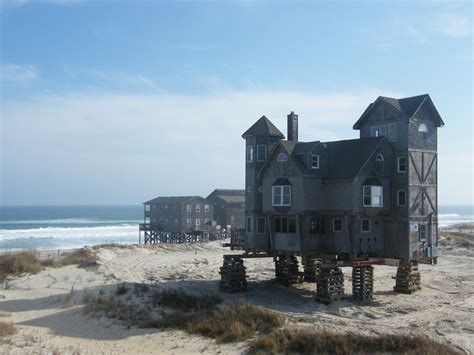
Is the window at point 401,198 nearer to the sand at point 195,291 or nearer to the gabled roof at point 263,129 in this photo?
the sand at point 195,291

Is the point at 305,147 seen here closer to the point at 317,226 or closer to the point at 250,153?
the point at 250,153

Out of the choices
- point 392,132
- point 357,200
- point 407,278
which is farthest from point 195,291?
point 392,132

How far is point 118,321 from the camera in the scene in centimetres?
2533

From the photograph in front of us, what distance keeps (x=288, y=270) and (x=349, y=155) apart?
9280 millimetres

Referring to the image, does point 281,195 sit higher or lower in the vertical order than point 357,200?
higher

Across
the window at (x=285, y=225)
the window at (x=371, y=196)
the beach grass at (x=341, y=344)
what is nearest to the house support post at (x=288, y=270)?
the window at (x=285, y=225)

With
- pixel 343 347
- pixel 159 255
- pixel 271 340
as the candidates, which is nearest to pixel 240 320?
pixel 271 340

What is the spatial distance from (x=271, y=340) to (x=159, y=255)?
3326 cm

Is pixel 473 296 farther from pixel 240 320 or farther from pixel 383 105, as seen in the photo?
pixel 240 320

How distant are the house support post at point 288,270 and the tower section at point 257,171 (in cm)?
354

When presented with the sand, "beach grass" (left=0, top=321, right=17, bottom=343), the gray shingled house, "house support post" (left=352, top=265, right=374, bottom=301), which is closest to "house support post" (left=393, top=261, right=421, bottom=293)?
the gray shingled house

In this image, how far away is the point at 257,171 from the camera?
32625 millimetres

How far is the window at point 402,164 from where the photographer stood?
1183 inches

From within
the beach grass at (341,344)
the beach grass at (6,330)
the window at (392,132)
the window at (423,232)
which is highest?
the window at (392,132)
